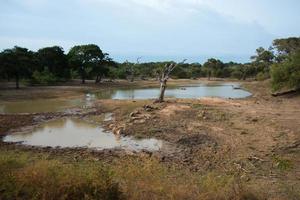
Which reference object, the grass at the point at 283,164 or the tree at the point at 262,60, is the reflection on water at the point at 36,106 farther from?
the tree at the point at 262,60

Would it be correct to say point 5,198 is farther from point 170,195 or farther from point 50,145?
point 50,145

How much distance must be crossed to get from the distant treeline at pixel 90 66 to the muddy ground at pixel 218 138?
1060 centimetres

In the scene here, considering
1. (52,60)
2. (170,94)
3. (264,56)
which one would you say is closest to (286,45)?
Answer: (264,56)

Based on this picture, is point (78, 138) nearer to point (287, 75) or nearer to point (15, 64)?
point (287, 75)

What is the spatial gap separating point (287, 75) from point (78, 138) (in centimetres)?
2297

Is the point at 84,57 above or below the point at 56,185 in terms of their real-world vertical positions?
above

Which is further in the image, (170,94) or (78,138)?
(170,94)

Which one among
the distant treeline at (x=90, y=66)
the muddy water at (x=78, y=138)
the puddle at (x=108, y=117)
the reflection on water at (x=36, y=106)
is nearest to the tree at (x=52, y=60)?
the distant treeline at (x=90, y=66)

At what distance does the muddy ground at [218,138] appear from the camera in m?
12.1

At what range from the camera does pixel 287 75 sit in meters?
35.1

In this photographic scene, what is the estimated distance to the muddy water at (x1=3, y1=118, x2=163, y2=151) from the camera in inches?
677

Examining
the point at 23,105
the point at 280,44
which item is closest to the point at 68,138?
the point at 23,105

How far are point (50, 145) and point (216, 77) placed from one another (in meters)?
80.5

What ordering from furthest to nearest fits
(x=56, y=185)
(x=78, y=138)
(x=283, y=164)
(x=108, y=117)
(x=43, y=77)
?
(x=43, y=77) < (x=108, y=117) < (x=78, y=138) < (x=283, y=164) < (x=56, y=185)
